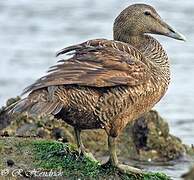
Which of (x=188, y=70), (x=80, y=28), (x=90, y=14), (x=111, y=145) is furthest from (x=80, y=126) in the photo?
(x=90, y=14)

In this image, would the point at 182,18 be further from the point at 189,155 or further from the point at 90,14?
the point at 189,155

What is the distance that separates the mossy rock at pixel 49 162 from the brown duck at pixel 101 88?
0.17 metres

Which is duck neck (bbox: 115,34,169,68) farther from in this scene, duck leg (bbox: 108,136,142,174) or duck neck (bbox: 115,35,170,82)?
duck leg (bbox: 108,136,142,174)

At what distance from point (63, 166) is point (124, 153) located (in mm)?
3570

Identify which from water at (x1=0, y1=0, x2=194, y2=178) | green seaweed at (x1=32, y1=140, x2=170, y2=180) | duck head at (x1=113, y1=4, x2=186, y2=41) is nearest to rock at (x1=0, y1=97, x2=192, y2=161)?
water at (x1=0, y1=0, x2=194, y2=178)

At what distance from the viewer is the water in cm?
1689

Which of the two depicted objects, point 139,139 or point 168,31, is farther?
Result: point 139,139

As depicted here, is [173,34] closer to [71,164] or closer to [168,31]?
[168,31]

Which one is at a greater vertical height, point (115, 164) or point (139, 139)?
point (115, 164)

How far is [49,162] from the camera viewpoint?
9.45 m

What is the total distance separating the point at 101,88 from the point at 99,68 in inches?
7.6

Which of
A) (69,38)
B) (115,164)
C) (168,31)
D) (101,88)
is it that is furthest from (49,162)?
(69,38)

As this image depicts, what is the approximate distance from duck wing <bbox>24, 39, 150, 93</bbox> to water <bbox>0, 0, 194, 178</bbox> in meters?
3.53

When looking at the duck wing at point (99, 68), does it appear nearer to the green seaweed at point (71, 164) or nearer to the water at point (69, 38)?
the green seaweed at point (71, 164)
